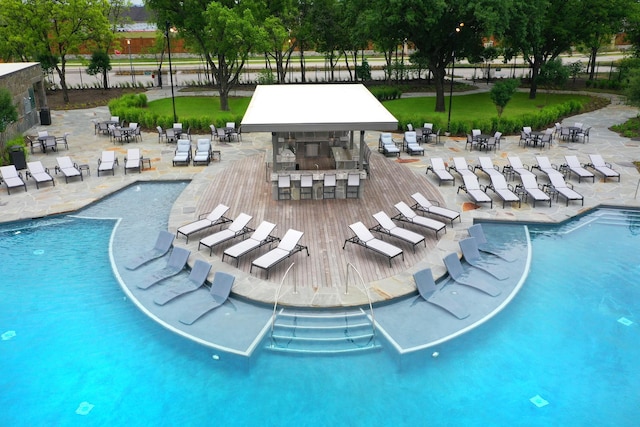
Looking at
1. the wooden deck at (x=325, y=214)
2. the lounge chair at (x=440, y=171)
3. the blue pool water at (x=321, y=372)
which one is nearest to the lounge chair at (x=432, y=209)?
the wooden deck at (x=325, y=214)

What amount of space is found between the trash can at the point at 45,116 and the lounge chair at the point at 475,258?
23.7 meters

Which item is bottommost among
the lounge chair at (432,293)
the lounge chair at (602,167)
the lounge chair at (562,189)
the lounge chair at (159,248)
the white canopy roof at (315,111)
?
the lounge chair at (432,293)

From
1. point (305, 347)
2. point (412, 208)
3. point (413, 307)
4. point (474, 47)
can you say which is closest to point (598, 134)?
point (474, 47)

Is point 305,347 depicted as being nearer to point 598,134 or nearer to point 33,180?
point 33,180

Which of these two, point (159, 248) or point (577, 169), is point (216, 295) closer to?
point (159, 248)

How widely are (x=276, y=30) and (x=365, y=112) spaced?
14965 millimetres

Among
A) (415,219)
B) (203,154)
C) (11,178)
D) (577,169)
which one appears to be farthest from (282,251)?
(577,169)

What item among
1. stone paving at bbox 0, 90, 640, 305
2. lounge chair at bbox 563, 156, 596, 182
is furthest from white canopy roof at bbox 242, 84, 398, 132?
lounge chair at bbox 563, 156, 596, 182

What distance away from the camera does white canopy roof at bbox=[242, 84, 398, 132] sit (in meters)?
15.3

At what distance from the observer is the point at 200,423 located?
Answer: 8.45 meters

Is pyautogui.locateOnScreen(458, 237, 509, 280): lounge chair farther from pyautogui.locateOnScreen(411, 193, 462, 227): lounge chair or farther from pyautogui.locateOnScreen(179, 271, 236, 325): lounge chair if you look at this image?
pyautogui.locateOnScreen(179, 271, 236, 325): lounge chair

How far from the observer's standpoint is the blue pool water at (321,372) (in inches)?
340

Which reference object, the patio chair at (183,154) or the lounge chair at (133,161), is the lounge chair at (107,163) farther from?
the patio chair at (183,154)

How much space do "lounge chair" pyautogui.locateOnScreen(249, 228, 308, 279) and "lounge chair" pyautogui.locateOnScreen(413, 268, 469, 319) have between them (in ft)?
10.1
